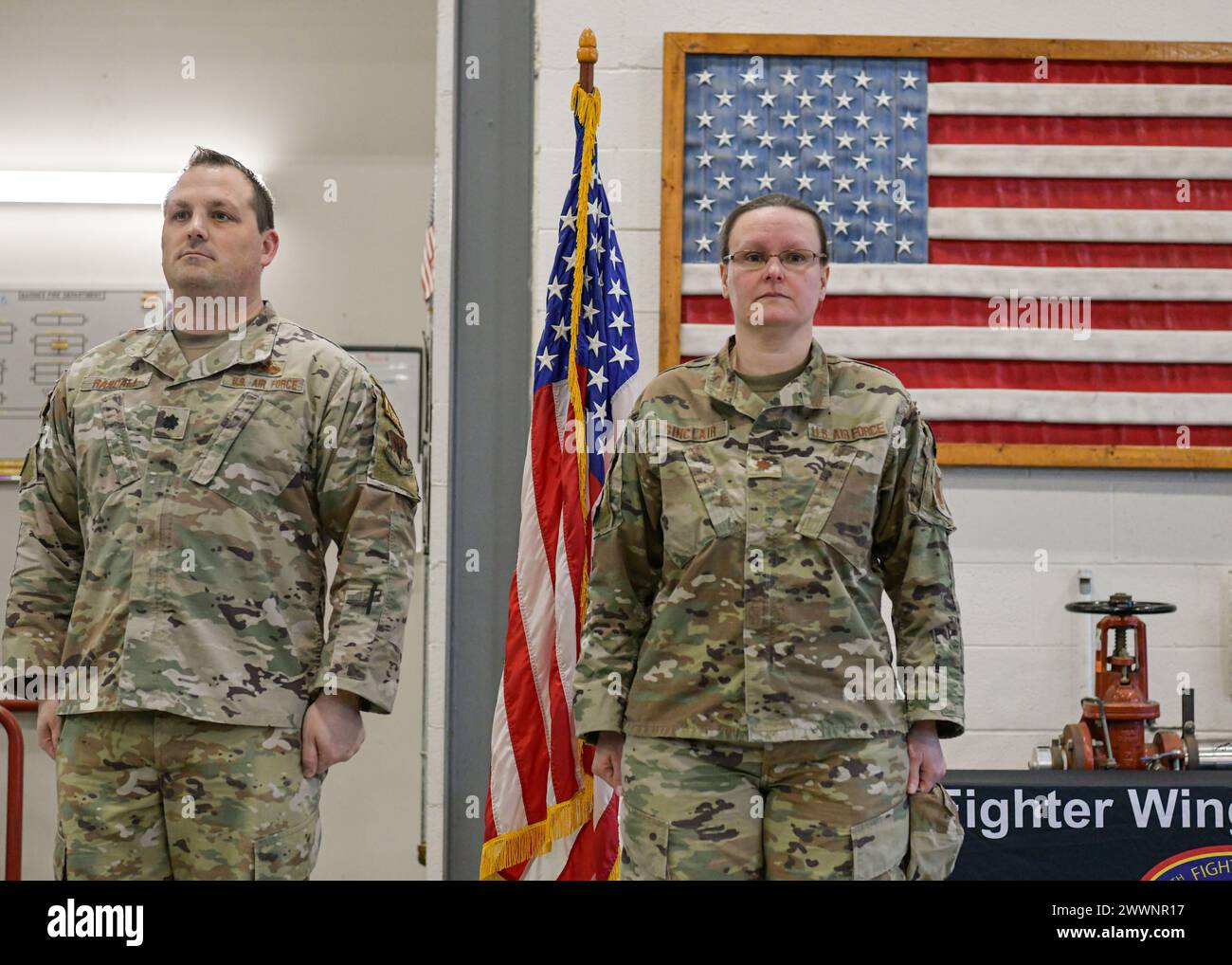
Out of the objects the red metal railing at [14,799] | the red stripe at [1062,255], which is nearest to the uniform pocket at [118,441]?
the red metal railing at [14,799]

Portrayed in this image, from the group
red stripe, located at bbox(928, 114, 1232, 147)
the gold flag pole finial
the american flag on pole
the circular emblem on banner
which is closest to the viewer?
the circular emblem on banner

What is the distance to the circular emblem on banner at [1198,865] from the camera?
2.48 m

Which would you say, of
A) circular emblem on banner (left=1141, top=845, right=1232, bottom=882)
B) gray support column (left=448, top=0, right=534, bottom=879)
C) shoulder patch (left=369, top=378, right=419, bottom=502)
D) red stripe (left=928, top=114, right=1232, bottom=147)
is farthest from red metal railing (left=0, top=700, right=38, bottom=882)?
red stripe (left=928, top=114, right=1232, bottom=147)

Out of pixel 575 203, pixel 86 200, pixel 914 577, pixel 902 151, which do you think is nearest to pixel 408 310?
pixel 86 200

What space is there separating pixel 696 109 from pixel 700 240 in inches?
13.7

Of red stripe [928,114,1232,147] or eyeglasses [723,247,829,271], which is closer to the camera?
eyeglasses [723,247,829,271]

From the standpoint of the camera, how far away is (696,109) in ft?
10.5

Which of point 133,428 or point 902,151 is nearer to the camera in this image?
point 133,428

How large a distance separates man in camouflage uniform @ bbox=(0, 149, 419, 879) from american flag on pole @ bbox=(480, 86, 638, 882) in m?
0.82

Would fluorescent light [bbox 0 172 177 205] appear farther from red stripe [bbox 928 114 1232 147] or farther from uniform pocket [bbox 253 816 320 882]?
uniform pocket [bbox 253 816 320 882]

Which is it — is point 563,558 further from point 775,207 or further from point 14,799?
point 14,799

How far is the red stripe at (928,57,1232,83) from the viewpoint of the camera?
3.28 meters

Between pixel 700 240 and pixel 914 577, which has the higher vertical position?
pixel 700 240

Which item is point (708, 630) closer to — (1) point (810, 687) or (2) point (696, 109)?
A: (1) point (810, 687)
